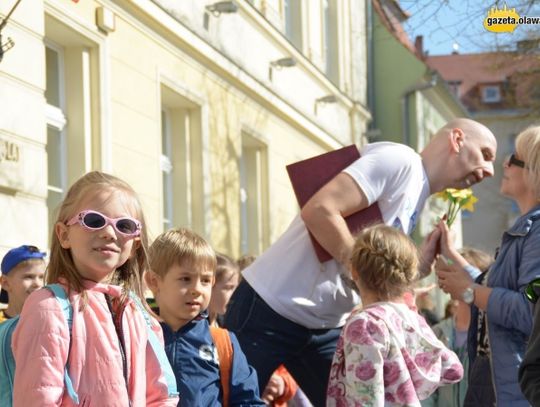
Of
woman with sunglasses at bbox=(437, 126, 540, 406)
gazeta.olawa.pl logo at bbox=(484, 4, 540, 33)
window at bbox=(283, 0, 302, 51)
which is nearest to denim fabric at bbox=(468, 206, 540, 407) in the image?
woman with sunglasses at bbox=(437, 126, 540, 406)

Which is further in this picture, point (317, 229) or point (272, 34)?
point (272, 34)

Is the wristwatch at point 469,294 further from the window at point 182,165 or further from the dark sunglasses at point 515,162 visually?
the window at point 182,165

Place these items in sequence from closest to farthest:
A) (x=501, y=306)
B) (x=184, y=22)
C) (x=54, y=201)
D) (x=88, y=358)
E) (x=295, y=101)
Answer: (x=88, y=358), (x=501, y=306), (x=54, y=201), (x=184, y=22), (x=295, y=101)

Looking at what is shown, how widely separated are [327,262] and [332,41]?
649 inches

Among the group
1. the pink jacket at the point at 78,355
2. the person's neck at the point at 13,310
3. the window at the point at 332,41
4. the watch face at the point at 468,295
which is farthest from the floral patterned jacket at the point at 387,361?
the window at the point at 332,41

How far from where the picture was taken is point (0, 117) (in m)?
8.70

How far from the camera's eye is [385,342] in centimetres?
475

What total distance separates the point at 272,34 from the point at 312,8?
3.54m

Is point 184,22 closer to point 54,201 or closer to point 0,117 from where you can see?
point 54,201

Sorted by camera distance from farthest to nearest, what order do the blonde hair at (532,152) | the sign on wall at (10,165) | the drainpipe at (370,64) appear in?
the drainpipe at (370,64), the sign on wall at (10,165), the blonde hair at (532,152)

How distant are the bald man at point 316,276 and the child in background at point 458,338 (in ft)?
6.04

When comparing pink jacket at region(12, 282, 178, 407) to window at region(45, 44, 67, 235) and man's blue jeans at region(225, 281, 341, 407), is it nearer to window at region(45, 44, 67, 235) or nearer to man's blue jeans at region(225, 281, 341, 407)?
man's blue jeans at region(225, 281, 341, 407)

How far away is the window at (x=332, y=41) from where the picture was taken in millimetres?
21406

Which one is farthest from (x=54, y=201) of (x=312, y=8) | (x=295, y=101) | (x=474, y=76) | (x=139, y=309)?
(x=474, y=76)
